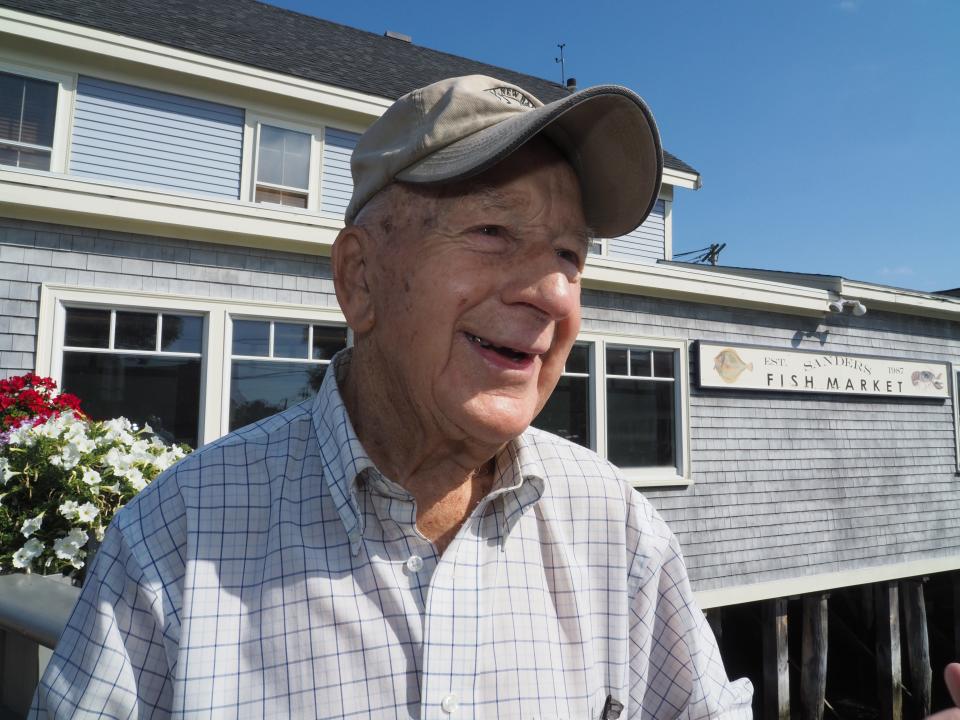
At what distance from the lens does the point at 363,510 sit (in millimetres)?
1111

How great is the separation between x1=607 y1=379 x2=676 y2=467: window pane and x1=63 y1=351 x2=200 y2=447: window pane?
4356mm

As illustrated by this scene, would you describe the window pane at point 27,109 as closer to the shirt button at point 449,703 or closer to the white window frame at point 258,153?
the white window frame at point 258,153

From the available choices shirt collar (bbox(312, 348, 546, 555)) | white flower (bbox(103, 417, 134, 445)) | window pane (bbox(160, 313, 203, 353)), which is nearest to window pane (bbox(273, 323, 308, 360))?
window pane (bbox(160, 313, 203, 353))

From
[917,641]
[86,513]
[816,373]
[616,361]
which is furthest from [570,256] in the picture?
[917,641]

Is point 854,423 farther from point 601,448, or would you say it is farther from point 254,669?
point 254,669

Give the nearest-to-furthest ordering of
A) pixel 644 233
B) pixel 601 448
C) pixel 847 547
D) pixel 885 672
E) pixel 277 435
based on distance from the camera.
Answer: pixel 277 435 < pixel 601 448 < pixel 847 547 < pixel 885 672 < pixel 644 233

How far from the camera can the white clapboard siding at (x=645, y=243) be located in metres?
11.1

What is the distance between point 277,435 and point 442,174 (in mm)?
546

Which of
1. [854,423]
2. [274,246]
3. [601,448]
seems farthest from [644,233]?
[274,246]

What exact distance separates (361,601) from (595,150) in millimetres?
861

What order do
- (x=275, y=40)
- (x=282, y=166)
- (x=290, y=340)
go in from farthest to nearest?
(x=275, y=40) < (x=282, y=166) < (x=290, y=340)

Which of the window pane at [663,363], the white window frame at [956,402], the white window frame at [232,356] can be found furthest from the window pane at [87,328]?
the white window frame at [956,402]

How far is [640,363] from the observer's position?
791 cm

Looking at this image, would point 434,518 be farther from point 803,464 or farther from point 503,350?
point 803,464
